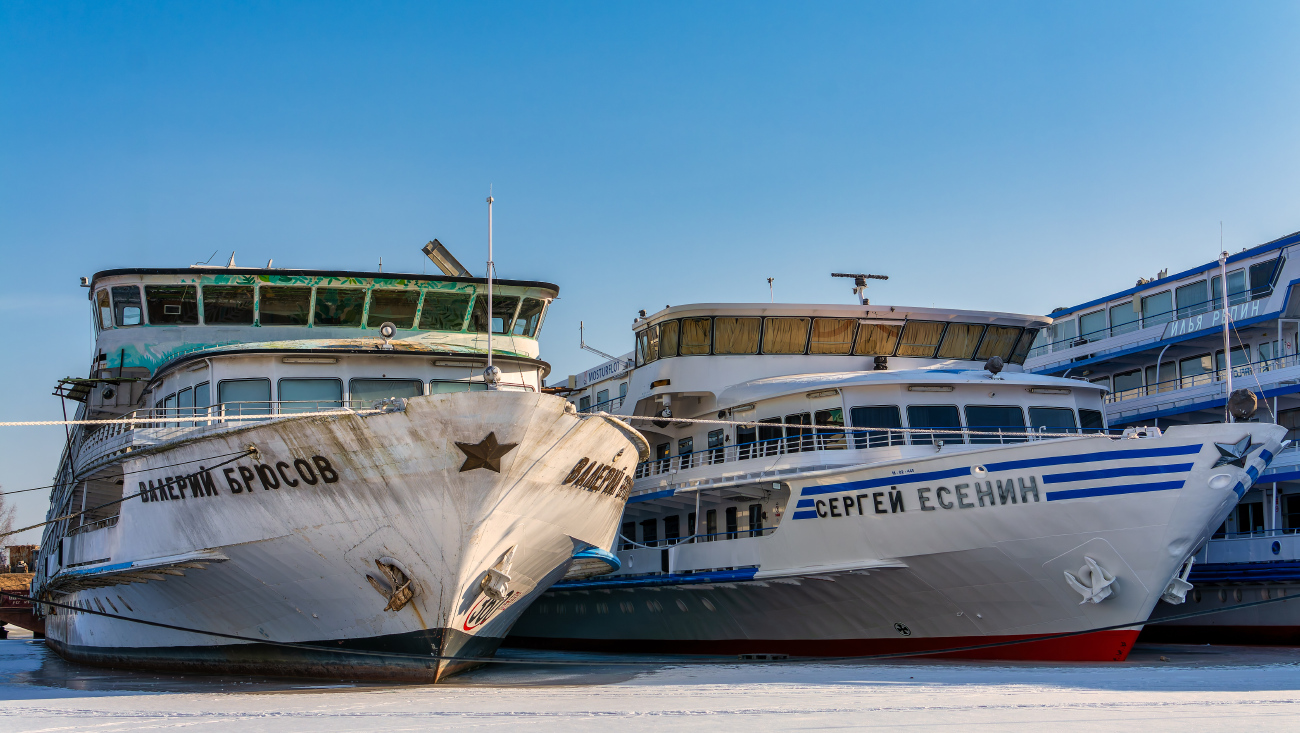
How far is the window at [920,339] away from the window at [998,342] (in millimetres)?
981

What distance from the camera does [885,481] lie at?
17.1 m

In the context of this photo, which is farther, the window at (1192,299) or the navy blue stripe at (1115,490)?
the window at (1192,299)

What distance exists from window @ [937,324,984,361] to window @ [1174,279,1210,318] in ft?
26.5

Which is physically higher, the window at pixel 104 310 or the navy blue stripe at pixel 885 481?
the window at pixel 104 310

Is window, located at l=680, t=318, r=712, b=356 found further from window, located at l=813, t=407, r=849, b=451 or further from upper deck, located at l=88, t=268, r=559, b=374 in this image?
upper deck, located at l=88, t=268, r=559, b=374

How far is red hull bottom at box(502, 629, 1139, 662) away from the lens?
53.6 ft

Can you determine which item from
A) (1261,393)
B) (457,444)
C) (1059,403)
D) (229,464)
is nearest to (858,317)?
(1059,403)

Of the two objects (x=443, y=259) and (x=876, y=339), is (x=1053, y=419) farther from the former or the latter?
(x=443, y=259)

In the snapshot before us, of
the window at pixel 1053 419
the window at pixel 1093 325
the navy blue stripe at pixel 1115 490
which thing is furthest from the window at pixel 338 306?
the window at pixel 1093 325

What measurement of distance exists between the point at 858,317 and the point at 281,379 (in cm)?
1118

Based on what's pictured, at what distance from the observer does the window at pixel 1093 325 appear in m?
30.9

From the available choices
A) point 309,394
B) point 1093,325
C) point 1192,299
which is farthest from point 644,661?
point 1093,325

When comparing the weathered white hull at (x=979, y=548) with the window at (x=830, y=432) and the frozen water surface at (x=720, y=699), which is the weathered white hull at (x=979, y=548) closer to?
the frozen water surface at (x=720, y=699)

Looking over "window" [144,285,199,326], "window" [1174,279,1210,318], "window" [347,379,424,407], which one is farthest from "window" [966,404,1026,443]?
"window" [144,285,199,326]
